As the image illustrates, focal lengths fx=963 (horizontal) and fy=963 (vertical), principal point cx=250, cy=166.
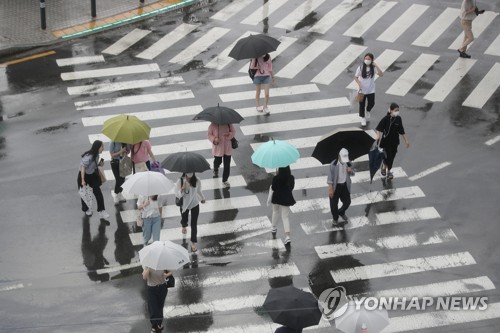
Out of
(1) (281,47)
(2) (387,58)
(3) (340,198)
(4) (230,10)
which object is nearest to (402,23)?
(2) (387,58)

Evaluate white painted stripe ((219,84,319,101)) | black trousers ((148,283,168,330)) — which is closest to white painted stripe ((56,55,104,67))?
white painted stripe ((219,84,319,101))

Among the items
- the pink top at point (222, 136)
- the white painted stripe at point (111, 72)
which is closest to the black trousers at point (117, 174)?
the pink top at point (222, 136)

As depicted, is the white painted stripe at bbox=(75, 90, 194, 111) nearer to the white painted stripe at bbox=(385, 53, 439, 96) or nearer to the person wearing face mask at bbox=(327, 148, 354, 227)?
the white painted stripe at bbox=(385, 53, 439, 96)

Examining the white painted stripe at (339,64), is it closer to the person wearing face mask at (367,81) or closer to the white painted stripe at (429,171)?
the person wearing face mask at (367,81)

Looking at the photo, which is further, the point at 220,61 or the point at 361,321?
the point at 220,61

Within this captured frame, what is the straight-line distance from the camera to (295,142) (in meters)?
20.7

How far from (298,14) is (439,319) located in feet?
44.2

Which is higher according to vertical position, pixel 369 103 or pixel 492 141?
pixel 369 103

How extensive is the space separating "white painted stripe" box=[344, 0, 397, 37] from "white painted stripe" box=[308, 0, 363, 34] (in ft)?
1.78

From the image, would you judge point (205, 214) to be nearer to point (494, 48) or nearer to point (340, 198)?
point (340, 198)

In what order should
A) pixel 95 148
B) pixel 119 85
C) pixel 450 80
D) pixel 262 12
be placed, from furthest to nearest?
pixel 262 12 → pixel 450 80 → pixel 119 85 → pixel 95 148

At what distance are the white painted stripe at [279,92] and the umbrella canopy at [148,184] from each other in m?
6.82

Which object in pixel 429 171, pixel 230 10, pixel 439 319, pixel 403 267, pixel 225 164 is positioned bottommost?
pixel 439 319

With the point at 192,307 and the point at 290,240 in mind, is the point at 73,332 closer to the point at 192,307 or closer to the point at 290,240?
the point at 192,307
